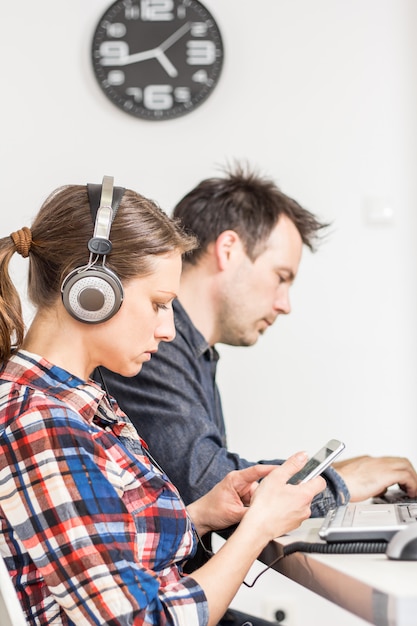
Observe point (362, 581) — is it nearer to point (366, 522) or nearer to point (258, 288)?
point (366, 522)

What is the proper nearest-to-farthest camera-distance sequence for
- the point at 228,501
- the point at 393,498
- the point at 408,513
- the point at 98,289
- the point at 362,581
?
1. the point at 362,581
2. the point at 98,289
3. the point at 408,513
4. the point at 228,501
5. the point at 393,498

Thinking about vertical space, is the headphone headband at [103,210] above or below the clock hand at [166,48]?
below

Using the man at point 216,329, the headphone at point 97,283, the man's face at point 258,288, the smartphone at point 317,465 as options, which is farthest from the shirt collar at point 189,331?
the headphone at point 97,283

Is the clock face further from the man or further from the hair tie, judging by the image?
the hair tie

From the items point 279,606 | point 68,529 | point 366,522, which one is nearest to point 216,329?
point 366,522

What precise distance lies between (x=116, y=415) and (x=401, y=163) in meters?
1.75

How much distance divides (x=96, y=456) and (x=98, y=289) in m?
0.21

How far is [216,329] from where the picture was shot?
1943 mm

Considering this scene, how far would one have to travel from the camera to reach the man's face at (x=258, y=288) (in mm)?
1946

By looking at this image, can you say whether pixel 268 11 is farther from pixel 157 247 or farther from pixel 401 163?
pixel 157 247

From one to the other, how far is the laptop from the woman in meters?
0.07

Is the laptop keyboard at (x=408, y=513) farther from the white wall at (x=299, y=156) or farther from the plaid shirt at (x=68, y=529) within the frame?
the white wall at (x=299, y=156)

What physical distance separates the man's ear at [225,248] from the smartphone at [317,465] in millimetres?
682

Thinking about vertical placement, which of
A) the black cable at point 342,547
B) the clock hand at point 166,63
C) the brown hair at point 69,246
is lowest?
the black cable at point 342,547
